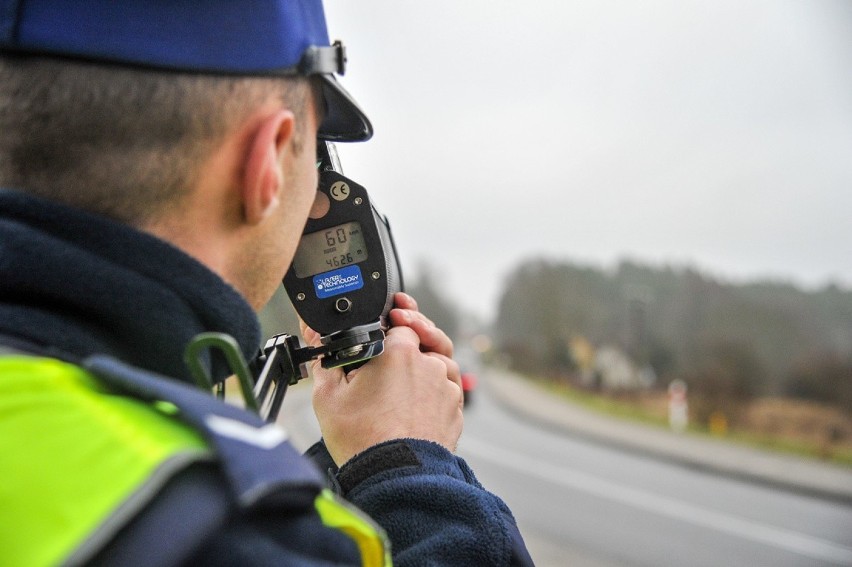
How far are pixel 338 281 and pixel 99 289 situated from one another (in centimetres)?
55

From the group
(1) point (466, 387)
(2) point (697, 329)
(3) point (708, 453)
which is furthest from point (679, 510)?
(2) point (697, 329)

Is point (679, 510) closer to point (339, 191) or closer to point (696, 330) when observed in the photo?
point (339, 191)

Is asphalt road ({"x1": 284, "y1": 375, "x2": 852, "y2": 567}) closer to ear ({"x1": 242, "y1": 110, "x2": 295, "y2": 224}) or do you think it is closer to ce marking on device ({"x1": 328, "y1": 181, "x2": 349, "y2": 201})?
ce marking on device ({"x1": 328, "y1": 181, "x2": 349, "y2": 201})

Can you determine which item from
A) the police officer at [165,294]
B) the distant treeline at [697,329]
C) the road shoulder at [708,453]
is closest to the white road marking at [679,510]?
the road shoulder at [708,453]

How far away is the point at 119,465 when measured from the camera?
544 millimetres

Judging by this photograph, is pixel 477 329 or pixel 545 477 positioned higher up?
pixel 545 477

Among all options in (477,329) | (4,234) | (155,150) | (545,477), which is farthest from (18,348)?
(477,329)

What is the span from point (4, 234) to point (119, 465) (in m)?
0.29

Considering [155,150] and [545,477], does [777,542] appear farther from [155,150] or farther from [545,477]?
[155,150]

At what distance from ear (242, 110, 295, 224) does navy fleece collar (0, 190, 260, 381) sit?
0.32 feet

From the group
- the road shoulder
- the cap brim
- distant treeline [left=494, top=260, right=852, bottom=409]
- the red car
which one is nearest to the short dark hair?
the cap brim

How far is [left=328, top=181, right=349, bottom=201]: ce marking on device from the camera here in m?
1.25

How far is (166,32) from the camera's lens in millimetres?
770

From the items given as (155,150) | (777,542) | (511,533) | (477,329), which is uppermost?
(155,150)
